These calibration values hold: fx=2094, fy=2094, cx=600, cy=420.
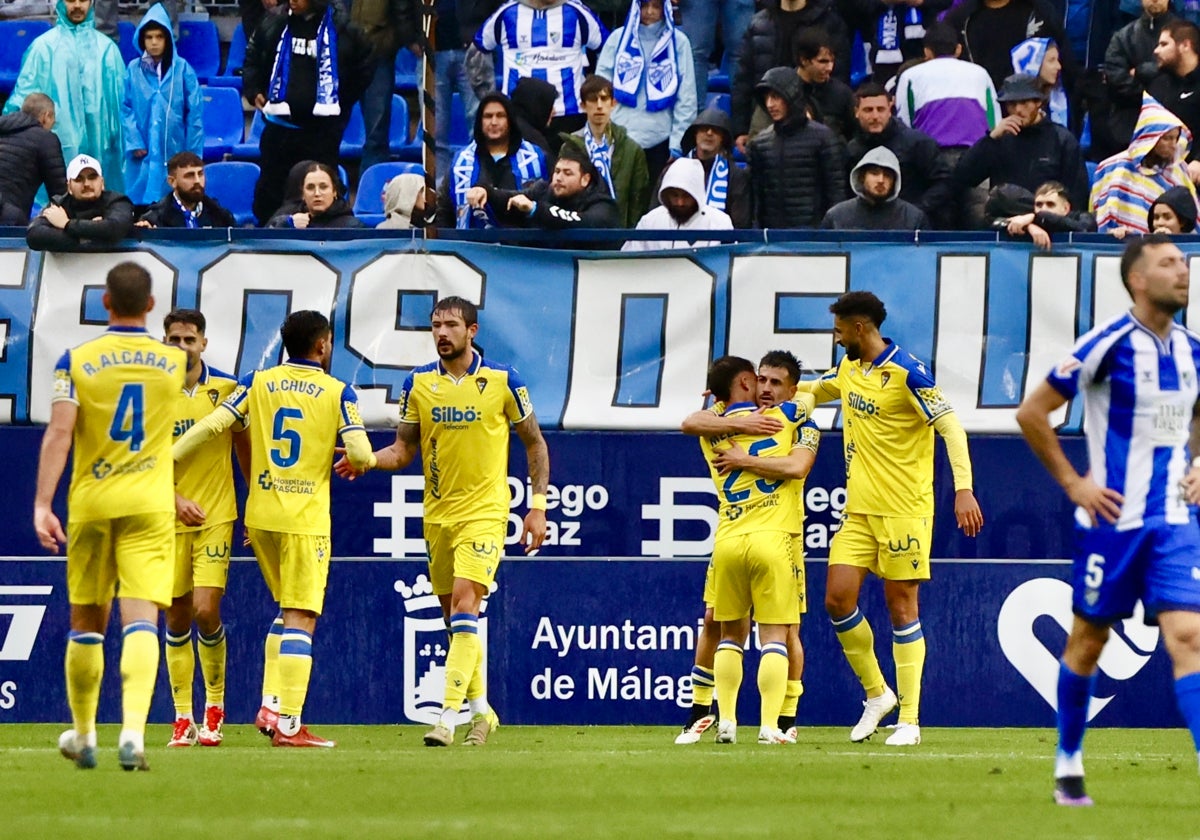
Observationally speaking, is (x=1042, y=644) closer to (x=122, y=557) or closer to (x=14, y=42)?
(x=122, y=557)

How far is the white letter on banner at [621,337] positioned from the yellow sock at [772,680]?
7.17 feet

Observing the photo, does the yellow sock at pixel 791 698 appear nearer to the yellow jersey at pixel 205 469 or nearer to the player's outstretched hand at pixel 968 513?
the player's outstretched hand at pixel 968 513

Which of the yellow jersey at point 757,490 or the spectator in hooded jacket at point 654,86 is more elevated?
the spectator in hooded jacket at point 654,86

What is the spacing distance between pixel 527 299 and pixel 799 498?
248 cm

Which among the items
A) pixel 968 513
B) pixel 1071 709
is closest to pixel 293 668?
pixel 968 513

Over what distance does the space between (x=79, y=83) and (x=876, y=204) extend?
21.3 feet

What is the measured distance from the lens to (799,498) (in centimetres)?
1132

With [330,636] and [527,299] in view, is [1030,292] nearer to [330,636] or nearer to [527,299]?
[527,299]

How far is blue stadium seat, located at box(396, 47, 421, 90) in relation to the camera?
18.2 metres

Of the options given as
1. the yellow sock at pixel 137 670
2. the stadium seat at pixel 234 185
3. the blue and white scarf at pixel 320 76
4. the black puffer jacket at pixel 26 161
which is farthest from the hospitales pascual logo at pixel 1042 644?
the stadium seat at pixel 234 185

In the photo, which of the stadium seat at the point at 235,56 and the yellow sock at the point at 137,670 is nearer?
the yellow sock at the point at 137,670

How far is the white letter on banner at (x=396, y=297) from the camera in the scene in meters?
12.8

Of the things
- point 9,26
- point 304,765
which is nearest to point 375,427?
point 304,765

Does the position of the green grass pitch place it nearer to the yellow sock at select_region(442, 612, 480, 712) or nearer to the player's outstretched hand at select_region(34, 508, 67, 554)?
the yellow sock at select_region(442, 612, 480, 712)
